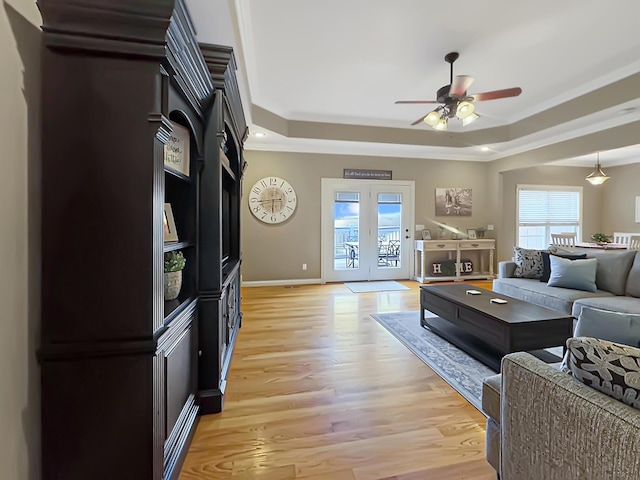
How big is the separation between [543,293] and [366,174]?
3.57m

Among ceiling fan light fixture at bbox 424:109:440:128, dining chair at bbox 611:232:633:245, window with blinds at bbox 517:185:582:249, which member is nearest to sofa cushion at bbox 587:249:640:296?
ceiling fan light fixture at bbox 424:109:440:128

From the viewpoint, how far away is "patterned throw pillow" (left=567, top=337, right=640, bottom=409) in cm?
92

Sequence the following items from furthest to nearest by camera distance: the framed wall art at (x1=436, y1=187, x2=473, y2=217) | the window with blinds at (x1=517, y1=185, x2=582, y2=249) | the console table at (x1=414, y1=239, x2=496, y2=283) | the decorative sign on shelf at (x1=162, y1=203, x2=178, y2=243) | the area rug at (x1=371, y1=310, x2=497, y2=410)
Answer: the window with blinds at (x1=517, y1=185, x2=582, y2=249)
the framed wall art at (x1=436, y1=187, x2=473, y2=217)
the console table at (x1=414, y1=239, x2=496, y2=283)
the area rug at (x1=371, y1=310, x2=497, y2=410)
the decorative sign on shelf at (x1=162, y1=203, x2=178, y2=243)

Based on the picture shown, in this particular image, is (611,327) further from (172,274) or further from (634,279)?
(634,279)

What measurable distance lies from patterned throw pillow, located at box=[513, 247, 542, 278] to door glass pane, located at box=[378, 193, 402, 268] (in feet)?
7.93

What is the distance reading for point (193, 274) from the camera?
6.30 ft

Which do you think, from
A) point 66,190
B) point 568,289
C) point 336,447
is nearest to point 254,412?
point 336,447

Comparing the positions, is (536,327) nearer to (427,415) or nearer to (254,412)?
(427,415)

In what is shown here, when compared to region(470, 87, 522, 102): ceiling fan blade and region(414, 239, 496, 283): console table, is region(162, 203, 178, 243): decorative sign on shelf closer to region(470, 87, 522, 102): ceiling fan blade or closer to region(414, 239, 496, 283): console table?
region(470, 87, 522, 102): ceiling fan blade

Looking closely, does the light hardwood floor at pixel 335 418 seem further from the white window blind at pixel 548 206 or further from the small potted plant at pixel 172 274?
the white window blind at pixel 548 206

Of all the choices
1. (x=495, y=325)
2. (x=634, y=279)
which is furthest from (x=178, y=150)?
(x=634, y=279)

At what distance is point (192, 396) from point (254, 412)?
0.40 m

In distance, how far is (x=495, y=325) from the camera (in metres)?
2.47

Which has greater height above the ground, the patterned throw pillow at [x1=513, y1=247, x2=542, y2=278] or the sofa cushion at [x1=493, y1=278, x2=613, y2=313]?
the patterned throw pillow at [x1=513, y1=247, x2=542, y2=278]
